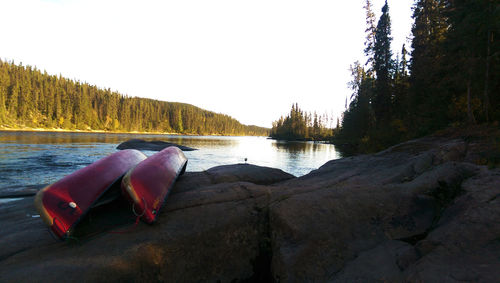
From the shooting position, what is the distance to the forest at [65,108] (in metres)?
76.9

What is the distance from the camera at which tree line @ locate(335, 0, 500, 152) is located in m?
12.2

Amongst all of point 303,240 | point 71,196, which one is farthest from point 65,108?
point 303,240

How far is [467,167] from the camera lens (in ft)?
16.4

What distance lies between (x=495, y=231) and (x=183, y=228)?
5.09 meters

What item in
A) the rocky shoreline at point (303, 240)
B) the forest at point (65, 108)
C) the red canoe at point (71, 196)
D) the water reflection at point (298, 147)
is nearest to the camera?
the rocky shoreline at point (303, 240)

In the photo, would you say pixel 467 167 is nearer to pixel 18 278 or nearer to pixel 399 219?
pixel 399 219

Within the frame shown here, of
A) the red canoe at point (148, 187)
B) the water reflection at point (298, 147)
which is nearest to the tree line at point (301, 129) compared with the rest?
the water reflection at point (298, 147)

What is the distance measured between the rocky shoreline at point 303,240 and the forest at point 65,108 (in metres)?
96.2

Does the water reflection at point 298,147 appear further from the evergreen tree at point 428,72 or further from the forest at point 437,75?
the evergreen tree at point 428,72

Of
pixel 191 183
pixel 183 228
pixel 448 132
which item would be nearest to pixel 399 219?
pixel 183 228

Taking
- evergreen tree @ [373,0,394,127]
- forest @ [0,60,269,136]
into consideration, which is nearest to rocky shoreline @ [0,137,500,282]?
evergreen tree @ [373,0,394,127]

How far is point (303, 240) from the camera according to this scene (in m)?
4.09

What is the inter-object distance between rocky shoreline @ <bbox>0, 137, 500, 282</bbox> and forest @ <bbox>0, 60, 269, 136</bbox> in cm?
9617

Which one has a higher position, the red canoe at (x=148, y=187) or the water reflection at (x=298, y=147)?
the red canoe at (x=148, y=187)
